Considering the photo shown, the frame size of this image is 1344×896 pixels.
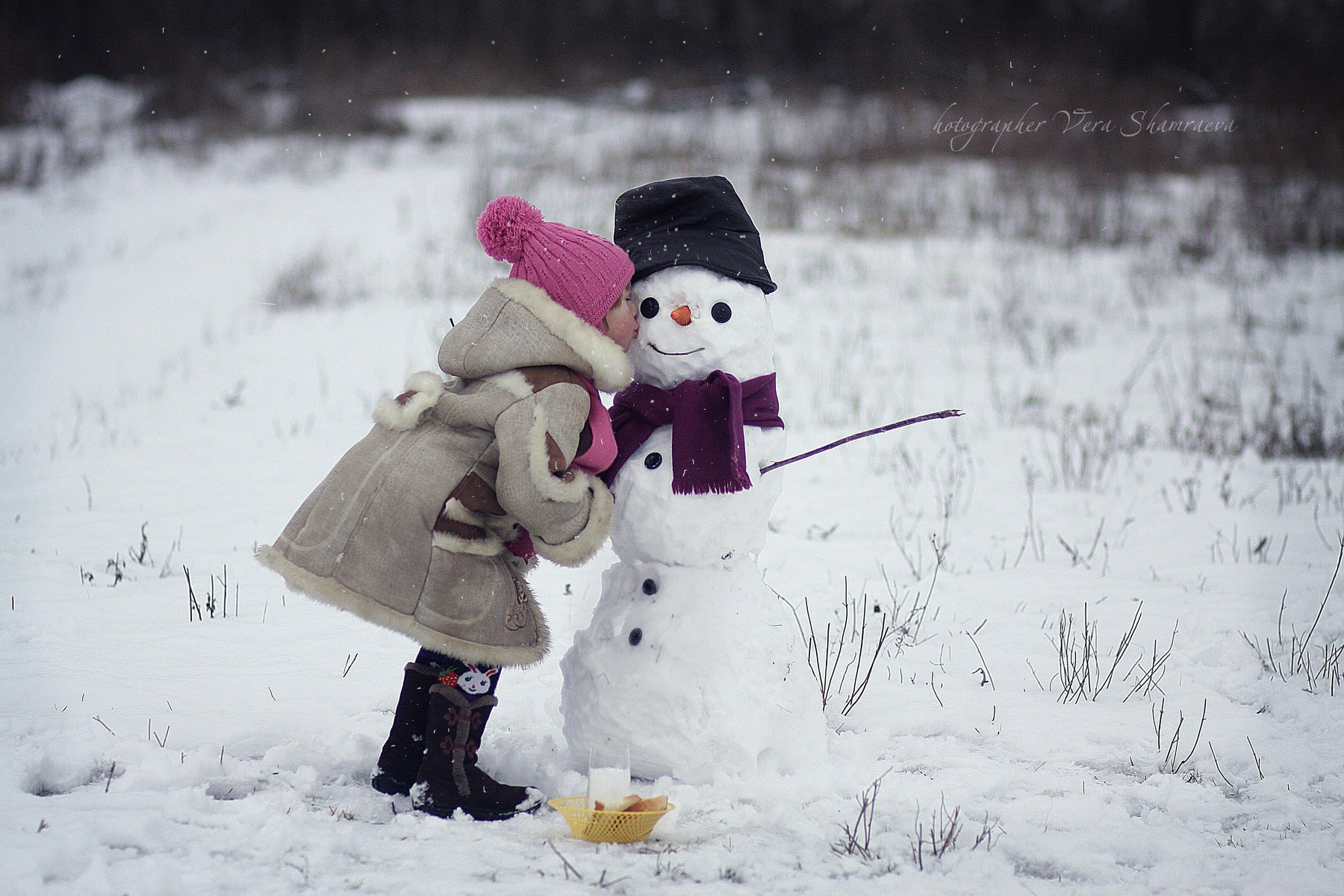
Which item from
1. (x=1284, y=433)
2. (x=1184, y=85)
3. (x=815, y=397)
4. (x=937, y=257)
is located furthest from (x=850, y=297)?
(x=1184, y=85)

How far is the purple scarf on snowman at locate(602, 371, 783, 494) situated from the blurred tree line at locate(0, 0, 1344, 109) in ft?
47.3

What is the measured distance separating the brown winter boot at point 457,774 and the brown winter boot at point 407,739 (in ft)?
0.17

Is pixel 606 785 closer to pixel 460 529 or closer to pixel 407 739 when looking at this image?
pixel 407 739

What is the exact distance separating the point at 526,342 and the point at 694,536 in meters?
0.64

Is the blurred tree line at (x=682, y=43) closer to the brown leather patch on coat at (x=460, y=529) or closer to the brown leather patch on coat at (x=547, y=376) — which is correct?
the brown leather patch on coat at (x=547, y=376)

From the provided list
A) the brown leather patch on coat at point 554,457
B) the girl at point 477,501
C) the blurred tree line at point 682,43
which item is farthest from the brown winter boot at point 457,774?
the blurred tree line at point 682,43

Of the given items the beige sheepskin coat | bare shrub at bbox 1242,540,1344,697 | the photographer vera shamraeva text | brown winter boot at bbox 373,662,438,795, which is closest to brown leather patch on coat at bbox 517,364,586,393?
the beige sheepskin coat

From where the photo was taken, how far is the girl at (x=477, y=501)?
2.26 meters

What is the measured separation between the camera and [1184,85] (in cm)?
1495

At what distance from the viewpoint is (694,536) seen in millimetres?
2477

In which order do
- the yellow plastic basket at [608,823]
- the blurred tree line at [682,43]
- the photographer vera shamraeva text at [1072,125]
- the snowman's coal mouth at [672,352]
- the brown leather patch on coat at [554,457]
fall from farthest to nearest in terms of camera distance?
1. the blurred tree line at [682,43]
2. the photographer vera shamraeva text at [1072,125]
3. the snowman's coal mouth at [672,352]
4. the brown leather patch on coat at [554,457]
5. the yellow plastic basket at [608,823]

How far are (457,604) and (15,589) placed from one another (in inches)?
89.4

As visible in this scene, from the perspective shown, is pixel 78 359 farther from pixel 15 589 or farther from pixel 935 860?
pixel 935 860

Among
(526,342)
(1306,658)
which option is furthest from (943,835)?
Answer: (1306,658)
